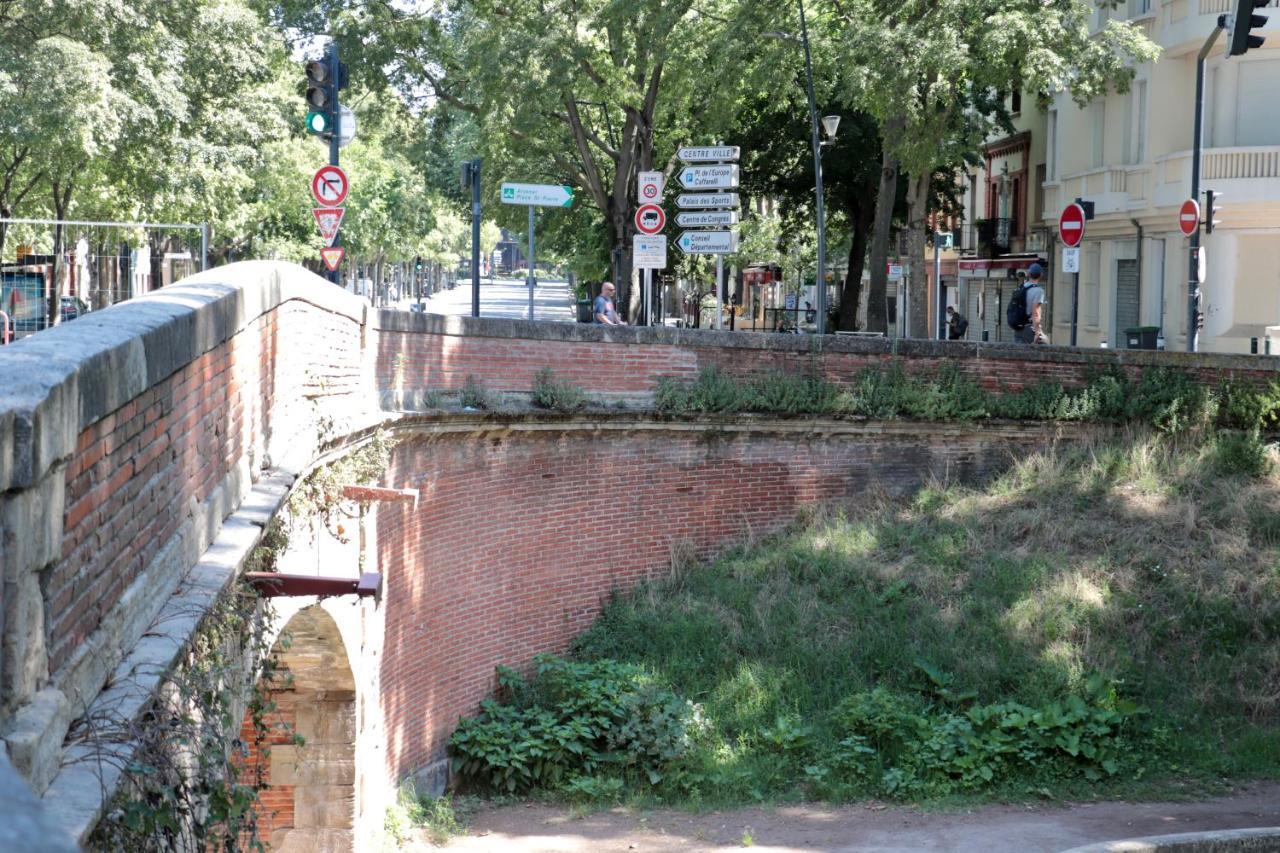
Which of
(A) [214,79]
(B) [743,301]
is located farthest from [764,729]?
(B) [743,301]

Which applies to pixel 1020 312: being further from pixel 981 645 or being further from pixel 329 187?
pixel 329 187

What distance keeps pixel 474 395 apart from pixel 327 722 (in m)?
3.59

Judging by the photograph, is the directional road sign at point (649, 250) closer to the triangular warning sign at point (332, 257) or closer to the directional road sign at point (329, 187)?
the triangular warning sign at point (332, 257)

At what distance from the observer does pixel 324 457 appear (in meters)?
9.43

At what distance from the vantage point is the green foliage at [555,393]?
15.4 metres

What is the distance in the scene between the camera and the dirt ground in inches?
516

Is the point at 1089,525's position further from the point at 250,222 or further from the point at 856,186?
the point at 250,222

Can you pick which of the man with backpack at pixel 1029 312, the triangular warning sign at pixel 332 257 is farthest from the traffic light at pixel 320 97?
the man with backpack at pixel 1029 312

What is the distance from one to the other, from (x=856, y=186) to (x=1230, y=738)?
20028 millimetres

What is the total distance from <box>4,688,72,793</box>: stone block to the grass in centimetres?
1132

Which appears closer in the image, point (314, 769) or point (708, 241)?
point (314, 769)

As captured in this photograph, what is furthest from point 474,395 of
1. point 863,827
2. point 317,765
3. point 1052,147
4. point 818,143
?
point 1052,147

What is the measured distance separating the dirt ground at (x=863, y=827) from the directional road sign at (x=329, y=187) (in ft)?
23.1

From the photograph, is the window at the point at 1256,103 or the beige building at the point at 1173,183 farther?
the window at the point at 1256,103
